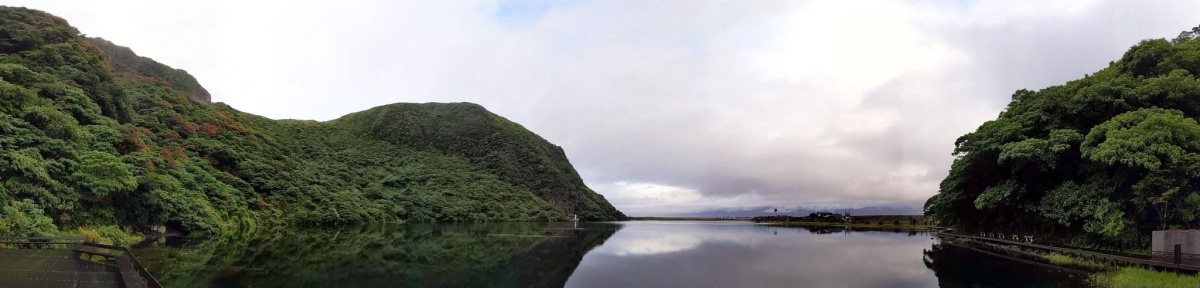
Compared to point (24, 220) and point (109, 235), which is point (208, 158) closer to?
point (109, 235)

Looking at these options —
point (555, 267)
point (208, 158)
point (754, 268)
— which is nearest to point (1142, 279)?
point (754, 268)

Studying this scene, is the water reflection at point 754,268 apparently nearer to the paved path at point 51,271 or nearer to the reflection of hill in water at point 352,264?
the reflection of hill in water at point 352,264

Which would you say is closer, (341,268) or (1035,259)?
(341,268)

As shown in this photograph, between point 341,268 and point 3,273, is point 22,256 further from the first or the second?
point 341,268

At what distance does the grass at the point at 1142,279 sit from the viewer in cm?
1557

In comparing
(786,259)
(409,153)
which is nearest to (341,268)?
(786,259)

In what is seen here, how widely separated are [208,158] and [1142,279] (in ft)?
207

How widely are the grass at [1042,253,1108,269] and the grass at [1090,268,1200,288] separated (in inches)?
109

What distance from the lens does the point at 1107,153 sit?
834 inches

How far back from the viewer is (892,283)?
758 inches

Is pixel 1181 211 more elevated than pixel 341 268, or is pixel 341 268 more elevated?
pixel 1181 211

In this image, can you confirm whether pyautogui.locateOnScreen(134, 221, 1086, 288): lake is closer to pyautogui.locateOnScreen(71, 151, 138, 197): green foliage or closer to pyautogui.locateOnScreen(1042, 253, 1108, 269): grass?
pyautogui.locateOnScreen(1042, 253, 1108, 269): grass

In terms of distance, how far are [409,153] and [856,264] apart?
326 feet

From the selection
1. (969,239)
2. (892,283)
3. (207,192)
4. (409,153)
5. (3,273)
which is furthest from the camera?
(409,153)
